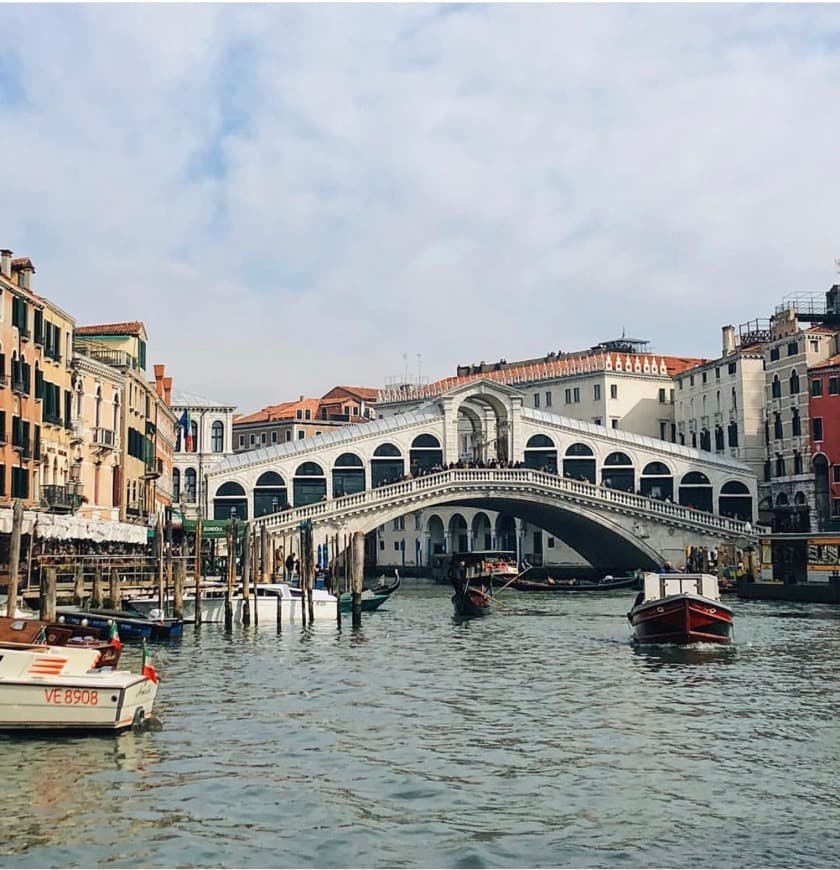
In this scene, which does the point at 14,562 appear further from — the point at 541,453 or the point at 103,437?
the point at 541,453

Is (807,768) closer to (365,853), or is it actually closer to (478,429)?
(365,853)

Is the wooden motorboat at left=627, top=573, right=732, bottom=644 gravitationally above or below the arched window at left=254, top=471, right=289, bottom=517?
below

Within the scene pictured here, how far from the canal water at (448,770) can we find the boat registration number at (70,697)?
39cm

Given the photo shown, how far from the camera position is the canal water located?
30.6ft

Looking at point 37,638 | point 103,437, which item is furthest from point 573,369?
point 37,638

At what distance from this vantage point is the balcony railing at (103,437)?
3142 cm

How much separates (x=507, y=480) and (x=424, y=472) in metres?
4.78

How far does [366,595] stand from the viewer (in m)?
34.5

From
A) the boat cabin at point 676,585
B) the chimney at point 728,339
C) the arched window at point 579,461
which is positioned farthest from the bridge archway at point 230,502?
the boat cabin at point 676,585

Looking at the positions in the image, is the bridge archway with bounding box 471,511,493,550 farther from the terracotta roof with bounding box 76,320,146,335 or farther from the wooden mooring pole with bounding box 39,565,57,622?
the wooden mooring pole with bounding box 39,565,57,622

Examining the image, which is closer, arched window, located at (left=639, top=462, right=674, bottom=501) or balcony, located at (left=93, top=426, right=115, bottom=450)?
balcony, located at (left=93, top=426, right=115, bottom=450)

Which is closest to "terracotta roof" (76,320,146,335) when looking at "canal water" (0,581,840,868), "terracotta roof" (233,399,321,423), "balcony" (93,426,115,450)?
"balcony" (93,426,115,450)

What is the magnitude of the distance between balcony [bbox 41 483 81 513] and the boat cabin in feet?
39.4

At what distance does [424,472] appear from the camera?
49.9m
